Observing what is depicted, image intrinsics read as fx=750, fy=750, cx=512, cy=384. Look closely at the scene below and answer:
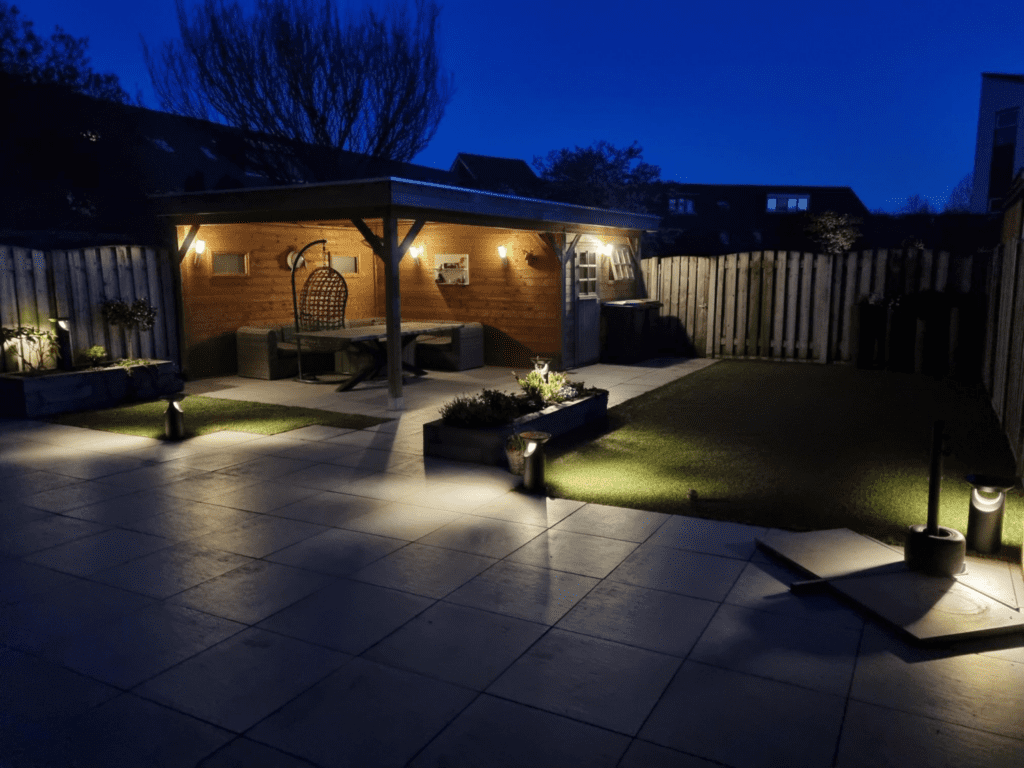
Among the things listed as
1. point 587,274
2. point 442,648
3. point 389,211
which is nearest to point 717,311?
point 587,274

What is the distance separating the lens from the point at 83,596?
3.94 metres

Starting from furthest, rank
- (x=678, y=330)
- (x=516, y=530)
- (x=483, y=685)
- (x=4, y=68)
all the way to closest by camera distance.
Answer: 1. (x=4, y=68)
2. (x=678, y=330)
3. (x=516, y=530)
4. (x=483, y=685)

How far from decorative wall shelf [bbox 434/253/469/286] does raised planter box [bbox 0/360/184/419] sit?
5.16 meters

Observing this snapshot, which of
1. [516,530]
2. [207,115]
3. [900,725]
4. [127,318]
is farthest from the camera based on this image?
[207,115]

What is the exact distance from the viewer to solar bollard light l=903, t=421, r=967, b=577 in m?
3.98

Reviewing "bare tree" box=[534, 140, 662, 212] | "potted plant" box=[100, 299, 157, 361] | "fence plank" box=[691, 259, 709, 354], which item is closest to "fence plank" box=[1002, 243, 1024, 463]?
"fence plank" box=[691, 259, 709, 354]

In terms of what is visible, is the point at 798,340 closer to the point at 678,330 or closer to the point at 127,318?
the point at 678,330

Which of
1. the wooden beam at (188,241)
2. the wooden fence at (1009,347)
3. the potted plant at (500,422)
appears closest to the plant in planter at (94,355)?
the wooden beam at (188,241)

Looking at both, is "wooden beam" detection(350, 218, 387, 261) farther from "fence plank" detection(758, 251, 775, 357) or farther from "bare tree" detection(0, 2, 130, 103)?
"bare tree" detection(0, 2, 130, 103)

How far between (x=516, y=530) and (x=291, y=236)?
968 centimetres

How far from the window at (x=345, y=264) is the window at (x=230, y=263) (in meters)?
1.81

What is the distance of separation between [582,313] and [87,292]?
773cm

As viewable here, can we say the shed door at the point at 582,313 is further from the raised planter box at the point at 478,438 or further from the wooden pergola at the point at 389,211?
the raised planter box at the point at 478,438

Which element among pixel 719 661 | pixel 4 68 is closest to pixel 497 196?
pixel 719 661
